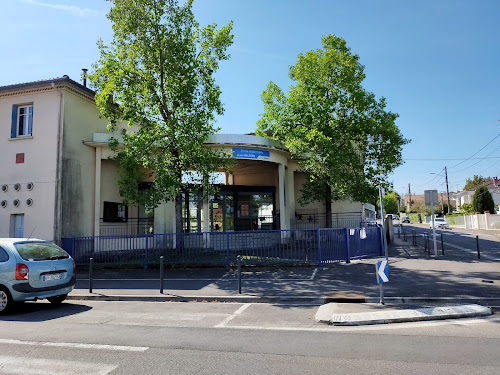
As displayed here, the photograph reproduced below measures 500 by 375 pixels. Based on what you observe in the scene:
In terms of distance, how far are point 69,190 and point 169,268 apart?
567 cm

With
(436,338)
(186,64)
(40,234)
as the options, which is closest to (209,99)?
(186,64)

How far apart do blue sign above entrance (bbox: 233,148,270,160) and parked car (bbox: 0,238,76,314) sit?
10.3 meters

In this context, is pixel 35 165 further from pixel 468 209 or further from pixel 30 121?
pixel 468 209

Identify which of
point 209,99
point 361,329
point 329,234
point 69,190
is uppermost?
point 209,99

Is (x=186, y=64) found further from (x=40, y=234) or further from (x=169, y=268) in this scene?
(x=40, y=234)

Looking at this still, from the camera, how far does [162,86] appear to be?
1453 cm

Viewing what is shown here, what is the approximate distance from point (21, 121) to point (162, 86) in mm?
7140

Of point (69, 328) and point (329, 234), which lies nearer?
point (69, 328)

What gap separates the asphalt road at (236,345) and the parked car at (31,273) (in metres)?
0.48

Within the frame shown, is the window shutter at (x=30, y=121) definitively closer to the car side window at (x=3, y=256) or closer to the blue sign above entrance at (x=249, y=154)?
the blue sign above entrance at (x=249, y=154)

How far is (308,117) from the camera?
18250mm

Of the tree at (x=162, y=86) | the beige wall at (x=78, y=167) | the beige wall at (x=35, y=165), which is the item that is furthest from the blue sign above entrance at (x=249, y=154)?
the beige wall at (x=35, y=165)

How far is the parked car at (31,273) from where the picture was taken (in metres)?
7.71

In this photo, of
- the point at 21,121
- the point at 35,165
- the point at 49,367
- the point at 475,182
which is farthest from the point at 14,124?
the point at 475,182
